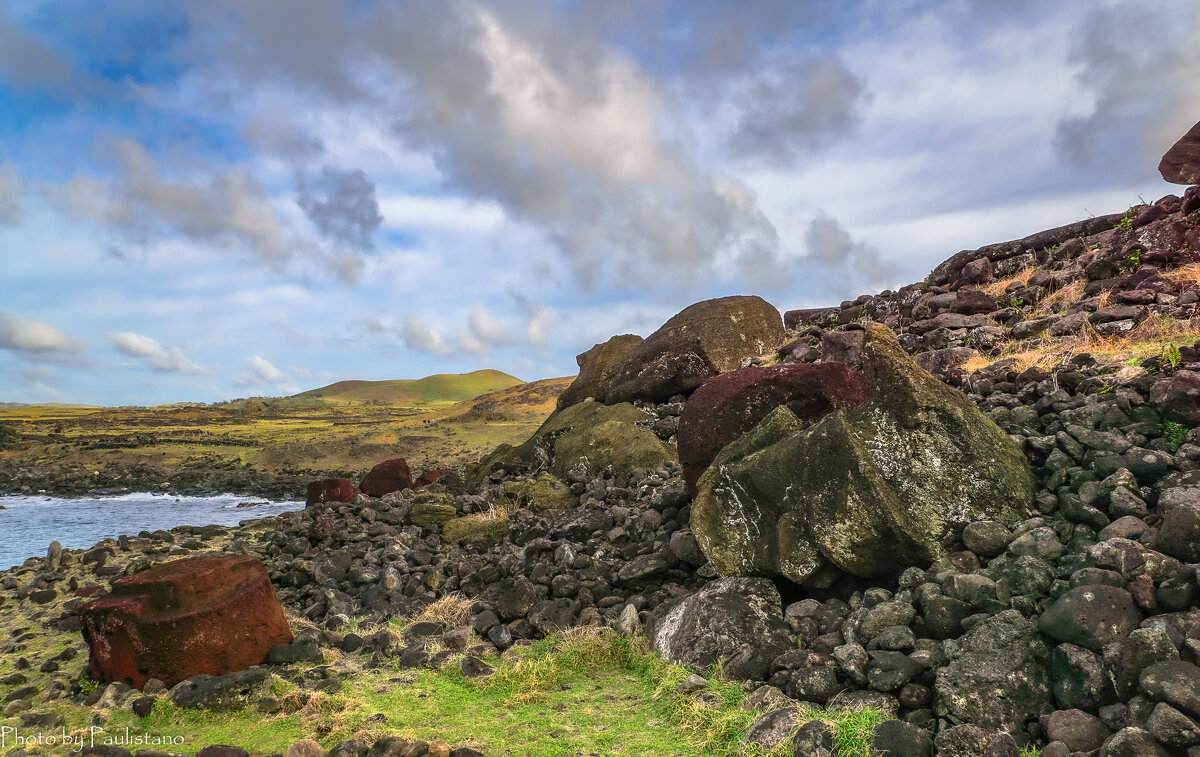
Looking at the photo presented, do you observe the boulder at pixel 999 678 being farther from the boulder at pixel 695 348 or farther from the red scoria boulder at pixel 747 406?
the boulder at pixel 695 348

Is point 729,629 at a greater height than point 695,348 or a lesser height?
lesser

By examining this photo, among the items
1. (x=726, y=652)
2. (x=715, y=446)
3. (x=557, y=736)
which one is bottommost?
(x=557, y=736)

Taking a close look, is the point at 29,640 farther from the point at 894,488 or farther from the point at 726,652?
the point at 894,488

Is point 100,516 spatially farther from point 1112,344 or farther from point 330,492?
point 1112,344

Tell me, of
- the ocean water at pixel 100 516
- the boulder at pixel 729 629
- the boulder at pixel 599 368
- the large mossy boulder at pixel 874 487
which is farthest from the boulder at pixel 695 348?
the ocean water at pixel 100 516

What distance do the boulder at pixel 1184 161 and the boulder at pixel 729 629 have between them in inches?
509

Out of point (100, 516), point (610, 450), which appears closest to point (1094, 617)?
point (610, 450)

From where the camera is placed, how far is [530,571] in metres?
8.57

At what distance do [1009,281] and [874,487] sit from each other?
11.7 metres

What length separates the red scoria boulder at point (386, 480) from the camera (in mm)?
15672

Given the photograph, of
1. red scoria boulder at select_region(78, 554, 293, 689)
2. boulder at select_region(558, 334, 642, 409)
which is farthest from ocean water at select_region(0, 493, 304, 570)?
red scoria boulder at select_region(78, 554, 293, 689)

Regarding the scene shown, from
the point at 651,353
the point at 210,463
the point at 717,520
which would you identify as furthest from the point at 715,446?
the point at 210,463

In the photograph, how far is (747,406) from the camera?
8734 millimetres

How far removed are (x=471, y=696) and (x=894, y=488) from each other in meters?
4.17
